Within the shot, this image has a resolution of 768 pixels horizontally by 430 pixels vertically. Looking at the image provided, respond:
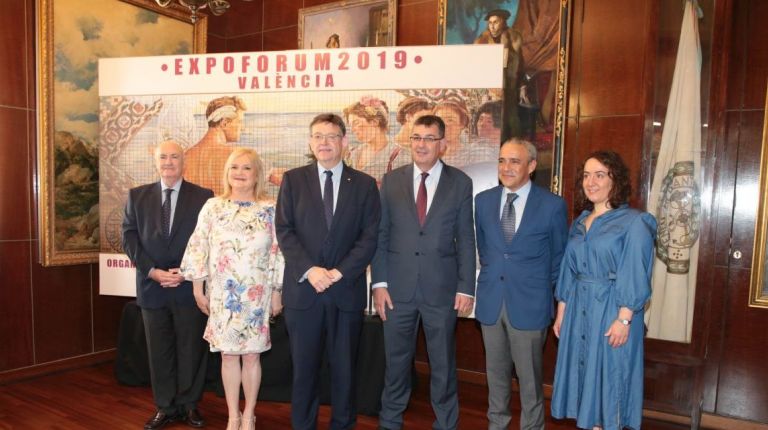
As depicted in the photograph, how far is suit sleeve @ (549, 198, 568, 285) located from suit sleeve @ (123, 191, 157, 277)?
2149 mm

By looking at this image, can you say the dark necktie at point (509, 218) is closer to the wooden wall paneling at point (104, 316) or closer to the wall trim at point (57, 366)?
the wooden wall paneling at point (104, 316)

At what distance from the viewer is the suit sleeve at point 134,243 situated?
120 inches

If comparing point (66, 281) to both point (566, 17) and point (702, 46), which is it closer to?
point (566, 17)

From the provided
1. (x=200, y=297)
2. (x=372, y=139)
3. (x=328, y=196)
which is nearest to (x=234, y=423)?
(x=200, y=297)

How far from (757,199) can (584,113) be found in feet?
3.86

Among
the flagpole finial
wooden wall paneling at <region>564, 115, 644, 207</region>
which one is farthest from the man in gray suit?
the flagpole finial

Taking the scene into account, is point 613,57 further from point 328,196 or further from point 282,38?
point 282,38

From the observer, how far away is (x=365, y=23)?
470cm

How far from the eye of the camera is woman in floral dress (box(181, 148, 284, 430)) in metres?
2.74

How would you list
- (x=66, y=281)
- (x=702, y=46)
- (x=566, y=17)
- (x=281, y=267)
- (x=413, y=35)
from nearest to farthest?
(x=281, y=267) → (x=702, y=46) → (x=566, y=17) → (x=66, y=281) → (x=413, y=35)

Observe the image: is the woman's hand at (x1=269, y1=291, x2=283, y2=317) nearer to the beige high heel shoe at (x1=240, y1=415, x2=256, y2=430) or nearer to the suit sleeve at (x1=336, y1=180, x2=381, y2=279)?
the suit sleeve at (x1=336, y1=180, x2=381, y2=279)

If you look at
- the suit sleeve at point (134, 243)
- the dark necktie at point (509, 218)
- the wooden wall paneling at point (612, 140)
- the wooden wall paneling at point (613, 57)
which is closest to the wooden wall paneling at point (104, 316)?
the suit sleeve at point (134, 243)

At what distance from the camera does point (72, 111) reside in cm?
415

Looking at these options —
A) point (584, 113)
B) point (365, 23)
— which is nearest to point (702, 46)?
point (584, 113)
